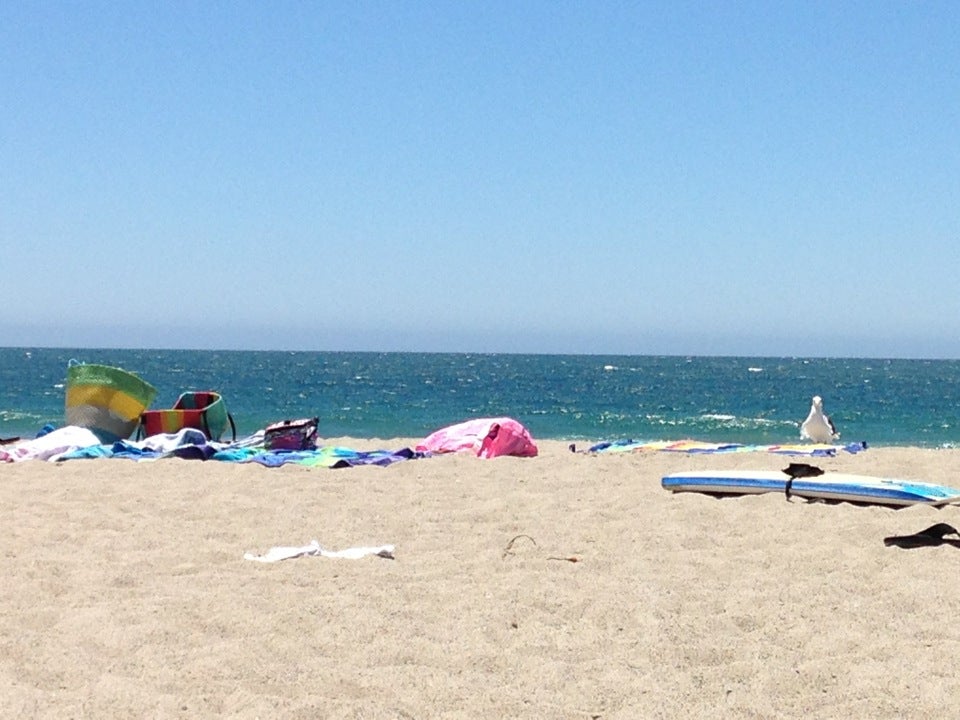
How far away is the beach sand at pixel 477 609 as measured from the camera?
151 inches

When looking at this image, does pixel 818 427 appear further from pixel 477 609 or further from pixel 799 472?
pixel 477 609

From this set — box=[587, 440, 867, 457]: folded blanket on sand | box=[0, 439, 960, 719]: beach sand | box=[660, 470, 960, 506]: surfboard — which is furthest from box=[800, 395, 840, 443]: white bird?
box=[0, 439, 960, 719]: beach sand

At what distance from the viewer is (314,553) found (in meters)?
6.02

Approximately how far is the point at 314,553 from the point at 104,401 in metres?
7.13

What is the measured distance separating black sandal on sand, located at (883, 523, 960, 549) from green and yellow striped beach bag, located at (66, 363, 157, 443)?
8947 mm

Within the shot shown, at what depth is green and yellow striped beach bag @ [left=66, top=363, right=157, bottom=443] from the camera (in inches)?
476

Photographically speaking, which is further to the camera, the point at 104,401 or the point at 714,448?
the point at 714,448

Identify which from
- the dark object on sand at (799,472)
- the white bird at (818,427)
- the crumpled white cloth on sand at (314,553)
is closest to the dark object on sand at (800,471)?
the dark object on sand at (799,472)

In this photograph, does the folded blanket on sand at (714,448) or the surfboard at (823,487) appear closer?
the surfboard at (823,487)

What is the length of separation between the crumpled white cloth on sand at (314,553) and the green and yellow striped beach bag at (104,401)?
6.76 m

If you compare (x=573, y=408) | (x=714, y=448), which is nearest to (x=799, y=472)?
(x=714, y=448)

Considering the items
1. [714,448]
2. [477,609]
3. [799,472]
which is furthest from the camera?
[714,448]

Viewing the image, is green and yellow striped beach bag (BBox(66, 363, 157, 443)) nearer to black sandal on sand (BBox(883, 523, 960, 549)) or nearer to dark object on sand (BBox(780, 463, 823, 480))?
dark object on sand (BBox(780, 463, 823, 480))

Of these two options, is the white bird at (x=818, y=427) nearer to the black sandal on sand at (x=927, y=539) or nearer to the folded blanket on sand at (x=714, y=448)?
the folded blanket on sand at (x=714, y=448)
